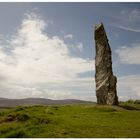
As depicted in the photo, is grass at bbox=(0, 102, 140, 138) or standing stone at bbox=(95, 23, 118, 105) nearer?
grass at bbox=(0, 102, 140, 138)

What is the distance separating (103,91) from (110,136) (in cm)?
1980

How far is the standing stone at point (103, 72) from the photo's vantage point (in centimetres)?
3919

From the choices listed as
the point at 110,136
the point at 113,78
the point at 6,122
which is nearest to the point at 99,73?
the point at 113,78

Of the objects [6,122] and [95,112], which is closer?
[6,122]

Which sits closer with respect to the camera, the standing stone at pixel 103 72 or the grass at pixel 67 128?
the grass at pixel 67 128

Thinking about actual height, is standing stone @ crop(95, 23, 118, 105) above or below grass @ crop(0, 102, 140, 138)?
above

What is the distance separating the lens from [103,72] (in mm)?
40219

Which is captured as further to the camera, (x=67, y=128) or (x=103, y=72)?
(x=103, y=72)

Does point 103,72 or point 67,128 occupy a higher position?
point 103,72

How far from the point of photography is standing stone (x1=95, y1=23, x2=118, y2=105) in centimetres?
3919

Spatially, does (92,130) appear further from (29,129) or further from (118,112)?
(118,112)

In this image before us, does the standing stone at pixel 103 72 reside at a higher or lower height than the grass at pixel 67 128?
higher

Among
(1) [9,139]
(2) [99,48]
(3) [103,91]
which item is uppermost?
(2) [99,48]

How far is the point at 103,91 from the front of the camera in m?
39.6
